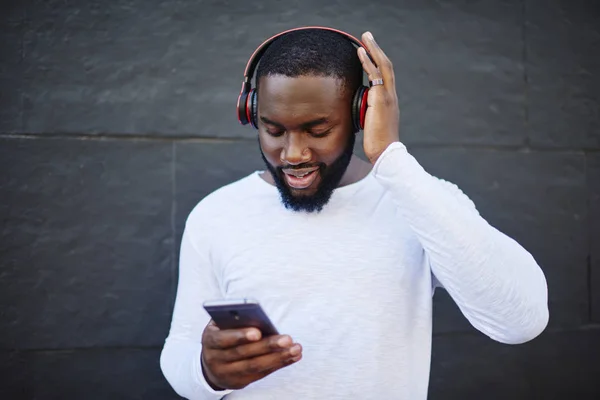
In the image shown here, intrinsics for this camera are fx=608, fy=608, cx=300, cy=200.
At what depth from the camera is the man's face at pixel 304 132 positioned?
1771mm

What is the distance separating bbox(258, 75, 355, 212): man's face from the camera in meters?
1.77

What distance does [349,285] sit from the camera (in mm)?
1815

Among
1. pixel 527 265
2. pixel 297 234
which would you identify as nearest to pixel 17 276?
pixel 297 234

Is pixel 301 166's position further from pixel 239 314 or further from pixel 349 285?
pixel 239 314

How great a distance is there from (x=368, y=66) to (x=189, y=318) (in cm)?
94

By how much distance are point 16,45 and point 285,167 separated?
1497mm

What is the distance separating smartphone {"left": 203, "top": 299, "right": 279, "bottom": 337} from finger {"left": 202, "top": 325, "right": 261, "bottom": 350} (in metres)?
0.02

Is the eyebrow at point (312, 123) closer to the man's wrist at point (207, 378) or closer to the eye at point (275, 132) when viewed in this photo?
the eye at point (275, 132)

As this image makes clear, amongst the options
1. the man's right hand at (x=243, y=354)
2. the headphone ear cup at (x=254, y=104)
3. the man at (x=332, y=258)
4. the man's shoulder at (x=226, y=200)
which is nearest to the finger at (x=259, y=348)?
the man's right hand at (x=243, y=354)

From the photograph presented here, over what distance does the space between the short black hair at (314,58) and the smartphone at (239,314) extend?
73 cm

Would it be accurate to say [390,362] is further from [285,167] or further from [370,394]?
[285,167]

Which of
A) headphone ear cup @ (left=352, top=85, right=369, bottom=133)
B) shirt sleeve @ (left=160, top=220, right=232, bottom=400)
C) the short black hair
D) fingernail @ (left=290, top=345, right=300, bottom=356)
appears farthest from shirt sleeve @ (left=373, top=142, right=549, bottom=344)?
shirt sleeve @ (left=160, top=220, right=232, bottom=400)

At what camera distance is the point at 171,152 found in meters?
2.72

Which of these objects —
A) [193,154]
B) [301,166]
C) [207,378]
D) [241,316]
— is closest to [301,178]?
[301,166]
